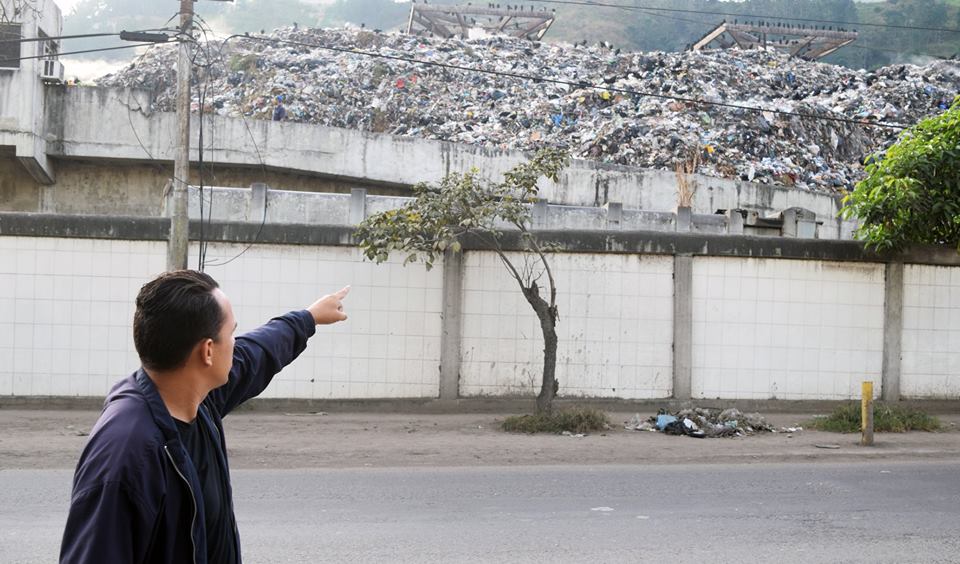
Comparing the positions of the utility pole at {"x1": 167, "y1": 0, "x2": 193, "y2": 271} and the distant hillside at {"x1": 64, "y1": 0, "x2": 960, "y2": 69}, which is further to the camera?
the distant hillside at {"x1": 64, "y1": 0, "x2": 960, "y2": 69}

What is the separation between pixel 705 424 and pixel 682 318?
2.33m

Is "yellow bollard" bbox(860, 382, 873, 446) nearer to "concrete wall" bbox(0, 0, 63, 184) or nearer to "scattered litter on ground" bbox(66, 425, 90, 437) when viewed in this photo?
"scattered litter on ground" bbox(66, 425, 90, 437)

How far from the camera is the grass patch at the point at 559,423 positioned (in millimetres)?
11820

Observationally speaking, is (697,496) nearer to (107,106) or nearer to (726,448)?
(726,448)

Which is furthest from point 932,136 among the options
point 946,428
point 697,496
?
point 697,496

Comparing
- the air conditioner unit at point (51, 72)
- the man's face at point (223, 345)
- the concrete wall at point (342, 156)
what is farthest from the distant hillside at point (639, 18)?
the man's face at point (223, 345)

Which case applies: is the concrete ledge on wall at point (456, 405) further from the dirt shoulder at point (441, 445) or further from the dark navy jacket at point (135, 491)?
the dark navy jacket at point (135, 491)

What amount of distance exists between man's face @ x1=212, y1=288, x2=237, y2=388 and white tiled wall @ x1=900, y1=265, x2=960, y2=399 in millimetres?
13574

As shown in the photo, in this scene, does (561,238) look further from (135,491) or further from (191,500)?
(135,491)

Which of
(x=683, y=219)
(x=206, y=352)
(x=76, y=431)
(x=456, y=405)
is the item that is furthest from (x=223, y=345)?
(x=683, y=219)

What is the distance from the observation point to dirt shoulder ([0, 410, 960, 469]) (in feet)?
32.8

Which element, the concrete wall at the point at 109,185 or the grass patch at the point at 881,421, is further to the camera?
the concrete wall at the point at 109,185

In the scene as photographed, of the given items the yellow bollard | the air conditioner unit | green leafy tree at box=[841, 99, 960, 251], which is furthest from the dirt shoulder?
the air conditioner unit

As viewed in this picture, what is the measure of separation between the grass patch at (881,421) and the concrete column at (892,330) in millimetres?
1571
